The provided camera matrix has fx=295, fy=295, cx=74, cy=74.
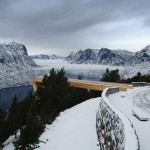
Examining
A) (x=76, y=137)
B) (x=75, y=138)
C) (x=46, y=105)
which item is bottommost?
(x=46, y=105)

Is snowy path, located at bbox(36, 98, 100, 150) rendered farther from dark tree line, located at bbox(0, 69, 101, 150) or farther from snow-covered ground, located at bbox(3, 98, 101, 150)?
dark tree line, located at bbox(0, 69, 101, 150)

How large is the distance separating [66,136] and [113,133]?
1732 centimetres

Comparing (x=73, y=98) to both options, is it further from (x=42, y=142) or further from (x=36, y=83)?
(x=42, y=142)

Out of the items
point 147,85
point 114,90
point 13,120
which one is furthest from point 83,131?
point 13,120

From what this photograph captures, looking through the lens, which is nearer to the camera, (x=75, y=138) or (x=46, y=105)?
(x=75, y=138)

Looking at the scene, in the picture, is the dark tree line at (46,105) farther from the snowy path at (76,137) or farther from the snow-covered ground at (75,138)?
the snowy path at (76,137)

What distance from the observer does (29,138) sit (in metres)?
42.7

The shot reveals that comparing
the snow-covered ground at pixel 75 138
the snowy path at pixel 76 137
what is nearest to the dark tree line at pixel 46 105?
the snow-covered ground at pixel 75 138

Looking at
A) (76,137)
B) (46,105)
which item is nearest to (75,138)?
(76,137)

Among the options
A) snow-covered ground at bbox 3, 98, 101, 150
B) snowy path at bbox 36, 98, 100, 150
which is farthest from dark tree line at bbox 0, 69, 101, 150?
snowy path at bbox 36, 98, 100, 150

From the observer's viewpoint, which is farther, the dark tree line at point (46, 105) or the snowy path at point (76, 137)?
the dark tree line at point (46, 105)

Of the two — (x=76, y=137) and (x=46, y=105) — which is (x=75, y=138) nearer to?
(x=76, y=137)

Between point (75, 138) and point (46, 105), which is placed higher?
point (75, 138)

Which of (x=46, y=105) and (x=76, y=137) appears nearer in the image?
(x=76, y=137)
